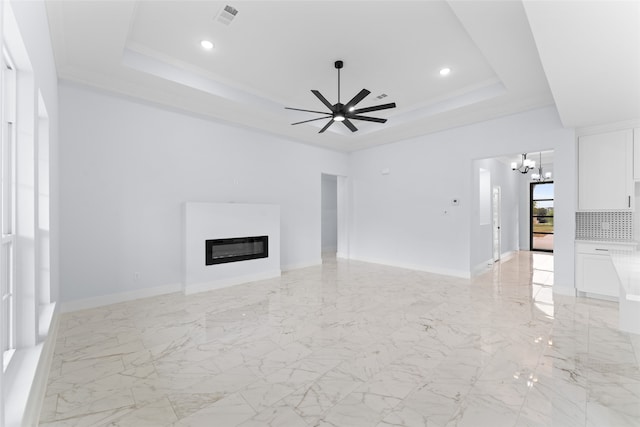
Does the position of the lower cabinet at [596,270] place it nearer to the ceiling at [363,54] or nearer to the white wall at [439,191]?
the white wall at [439,191]

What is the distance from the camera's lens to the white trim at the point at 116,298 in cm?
374

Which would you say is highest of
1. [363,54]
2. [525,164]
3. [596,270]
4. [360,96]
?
[363,54]

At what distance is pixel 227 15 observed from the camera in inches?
117

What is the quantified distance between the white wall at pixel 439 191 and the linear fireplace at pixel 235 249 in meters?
2.88

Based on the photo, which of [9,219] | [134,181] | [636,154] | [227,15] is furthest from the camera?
[134,181]

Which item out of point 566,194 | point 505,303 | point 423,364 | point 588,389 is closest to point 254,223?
point 423,364

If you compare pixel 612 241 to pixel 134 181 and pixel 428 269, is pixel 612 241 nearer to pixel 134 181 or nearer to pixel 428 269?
pixel 428 269

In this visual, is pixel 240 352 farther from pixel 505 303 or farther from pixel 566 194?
pixel 566 194

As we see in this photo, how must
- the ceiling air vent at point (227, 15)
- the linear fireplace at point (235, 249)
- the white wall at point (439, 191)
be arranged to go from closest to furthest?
the ceiling air vent at point (227, 15) < the white wall at point (439, 191) < the linear fireplace at point (235, 249)

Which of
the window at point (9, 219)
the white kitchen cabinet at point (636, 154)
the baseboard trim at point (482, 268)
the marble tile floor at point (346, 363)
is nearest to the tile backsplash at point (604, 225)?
the white kitchen cabinet at point (636, 154)

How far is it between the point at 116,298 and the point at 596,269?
6.80m

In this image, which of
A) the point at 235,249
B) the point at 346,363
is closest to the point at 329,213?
the point at 235,249

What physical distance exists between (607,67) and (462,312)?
9.50 ft

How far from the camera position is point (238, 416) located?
1.85 meters
